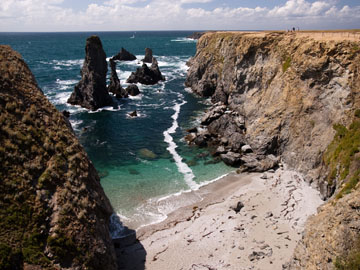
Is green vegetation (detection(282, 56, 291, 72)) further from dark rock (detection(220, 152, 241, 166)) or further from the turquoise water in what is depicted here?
the turquoise water

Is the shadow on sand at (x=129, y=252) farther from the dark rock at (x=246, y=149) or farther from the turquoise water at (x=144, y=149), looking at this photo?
the dark rock at (x=246, y=149)

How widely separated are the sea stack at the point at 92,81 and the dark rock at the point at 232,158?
38.1 metres

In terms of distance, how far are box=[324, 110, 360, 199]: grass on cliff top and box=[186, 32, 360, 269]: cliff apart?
0.33ft

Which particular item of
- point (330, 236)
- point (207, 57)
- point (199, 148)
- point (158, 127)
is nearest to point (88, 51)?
point (158, 127)

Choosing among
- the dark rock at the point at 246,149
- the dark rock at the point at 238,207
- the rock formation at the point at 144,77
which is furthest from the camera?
the rock formation at the point at 144,77

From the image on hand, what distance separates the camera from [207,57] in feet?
257

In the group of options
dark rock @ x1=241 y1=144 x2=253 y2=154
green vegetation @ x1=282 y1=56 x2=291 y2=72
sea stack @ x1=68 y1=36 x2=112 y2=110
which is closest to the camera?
dark rock @ x1=241 y1=144 x2=253 y2=154

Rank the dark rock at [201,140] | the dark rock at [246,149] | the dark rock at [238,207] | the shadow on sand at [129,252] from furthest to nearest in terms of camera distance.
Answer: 1. the dark rock at [201,140]
2. the dark rock at [246,149]
3. the dark rock at [238,207]
4. the shadow on sand at [129,252]

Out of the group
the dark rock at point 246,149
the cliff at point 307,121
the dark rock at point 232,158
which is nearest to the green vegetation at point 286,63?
the cliff at point 307,121

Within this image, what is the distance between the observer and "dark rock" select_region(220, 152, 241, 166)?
1564 inches

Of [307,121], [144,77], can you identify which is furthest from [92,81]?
[307,121]

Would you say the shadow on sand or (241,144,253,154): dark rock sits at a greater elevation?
(241,144,253,154): dark rock

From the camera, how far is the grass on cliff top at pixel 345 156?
23712 mm

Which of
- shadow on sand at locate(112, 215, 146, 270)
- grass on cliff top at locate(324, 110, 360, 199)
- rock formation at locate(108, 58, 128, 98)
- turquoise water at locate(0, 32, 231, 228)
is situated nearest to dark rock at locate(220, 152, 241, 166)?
turquoise water at locate(0, 32, 231, 228)
